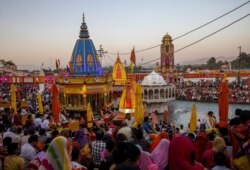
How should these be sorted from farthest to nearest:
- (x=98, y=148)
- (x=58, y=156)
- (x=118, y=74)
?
(x=118, y=74) < (x=98, y=148) < (x=58, y=156)

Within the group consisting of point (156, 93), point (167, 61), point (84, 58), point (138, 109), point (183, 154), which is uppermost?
point (167, 61)

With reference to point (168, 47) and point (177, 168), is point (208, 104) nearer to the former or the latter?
point (168, 47)

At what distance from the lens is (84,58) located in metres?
20.8

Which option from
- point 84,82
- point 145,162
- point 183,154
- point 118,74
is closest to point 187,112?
point 118,74

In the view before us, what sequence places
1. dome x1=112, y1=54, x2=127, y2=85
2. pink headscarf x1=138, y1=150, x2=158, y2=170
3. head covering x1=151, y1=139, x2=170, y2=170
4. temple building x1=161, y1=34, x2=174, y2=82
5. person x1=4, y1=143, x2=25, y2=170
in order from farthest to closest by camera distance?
temple building x1=161, y1=34, x2=174, y2=82
dome x1=112, y1=54, x2=127, y2=85
head covering x1=151, y1=139, x2=170, y2=170
person x1=4, y1=143, x2=25, y2=170
pink headscarf x1=138, y1=150, x2=158, y2=170

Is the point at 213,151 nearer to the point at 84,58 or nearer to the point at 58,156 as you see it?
the point at 58,156

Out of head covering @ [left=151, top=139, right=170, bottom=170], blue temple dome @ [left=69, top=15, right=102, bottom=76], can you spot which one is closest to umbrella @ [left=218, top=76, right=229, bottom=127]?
head covering @ [left=151, top=139, right=170, bottom=170]

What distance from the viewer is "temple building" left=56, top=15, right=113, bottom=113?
1988 cm

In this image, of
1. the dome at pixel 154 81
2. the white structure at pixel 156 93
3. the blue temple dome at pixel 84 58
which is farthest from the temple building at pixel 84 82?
the dome at pixel 154 81

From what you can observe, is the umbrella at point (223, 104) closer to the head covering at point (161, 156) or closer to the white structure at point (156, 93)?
the head covering at point (161, 156)

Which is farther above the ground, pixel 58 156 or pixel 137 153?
pixel 137 153

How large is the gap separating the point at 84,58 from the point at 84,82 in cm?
196

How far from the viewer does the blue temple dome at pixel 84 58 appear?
20.9 meters

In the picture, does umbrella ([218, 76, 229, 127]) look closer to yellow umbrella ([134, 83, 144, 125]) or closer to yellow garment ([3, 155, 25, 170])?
yellow umbrella ([134, 83, 144, 125])
